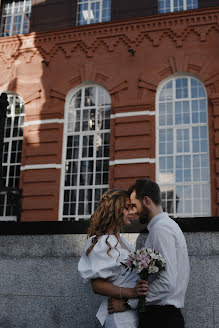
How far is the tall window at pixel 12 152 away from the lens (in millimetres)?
15055

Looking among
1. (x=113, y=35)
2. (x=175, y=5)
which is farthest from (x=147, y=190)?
(x=175, y=5)

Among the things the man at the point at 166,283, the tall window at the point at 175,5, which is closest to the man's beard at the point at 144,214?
the man at the point at 166,283

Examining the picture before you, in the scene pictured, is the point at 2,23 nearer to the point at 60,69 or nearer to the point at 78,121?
the point at 60,69

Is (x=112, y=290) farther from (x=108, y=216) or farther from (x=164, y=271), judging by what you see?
(x=108, y=216)

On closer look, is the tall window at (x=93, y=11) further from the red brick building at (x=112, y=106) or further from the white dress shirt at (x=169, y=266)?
the white dress shirt at (x=169, y=266)

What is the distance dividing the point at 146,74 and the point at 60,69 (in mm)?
3268

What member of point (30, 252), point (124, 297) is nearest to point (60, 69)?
point (30, 252)

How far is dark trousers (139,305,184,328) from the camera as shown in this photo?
337cm

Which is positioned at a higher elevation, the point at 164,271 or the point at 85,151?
the point at 85,151

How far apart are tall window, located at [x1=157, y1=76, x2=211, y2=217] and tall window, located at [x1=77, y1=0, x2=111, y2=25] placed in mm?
Result: 3955

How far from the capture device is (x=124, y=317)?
3.54 metres

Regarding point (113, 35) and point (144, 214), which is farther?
point (113, 35)

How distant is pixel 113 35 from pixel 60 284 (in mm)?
11777

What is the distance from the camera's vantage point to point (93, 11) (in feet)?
53.7
